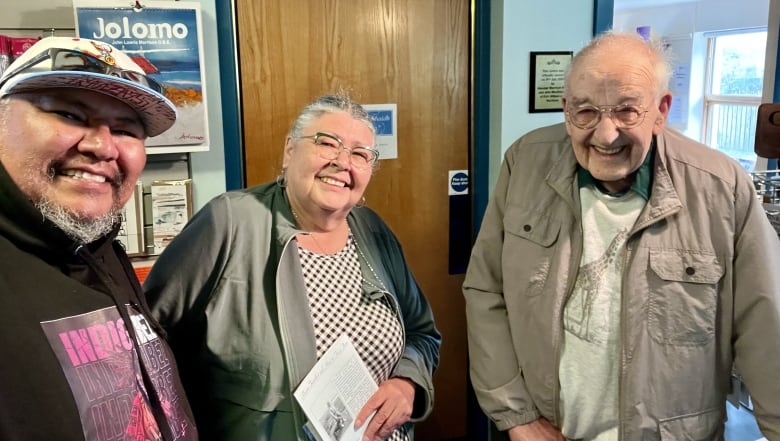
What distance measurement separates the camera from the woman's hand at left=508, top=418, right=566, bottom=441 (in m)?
1.33

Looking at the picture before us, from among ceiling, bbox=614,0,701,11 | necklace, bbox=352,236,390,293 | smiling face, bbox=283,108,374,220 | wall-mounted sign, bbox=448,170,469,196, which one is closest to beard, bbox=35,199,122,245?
smiling face, bbox=283,108,374,220

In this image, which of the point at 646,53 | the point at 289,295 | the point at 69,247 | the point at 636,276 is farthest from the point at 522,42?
the point at 69,247

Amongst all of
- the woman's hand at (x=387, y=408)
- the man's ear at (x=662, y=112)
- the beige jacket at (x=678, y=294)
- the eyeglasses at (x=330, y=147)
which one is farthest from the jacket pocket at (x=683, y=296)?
the eyeglasses at (x=330, y=147)

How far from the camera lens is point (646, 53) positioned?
47.2 inches

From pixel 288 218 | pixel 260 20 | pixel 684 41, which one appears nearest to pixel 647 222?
pixel 288 218

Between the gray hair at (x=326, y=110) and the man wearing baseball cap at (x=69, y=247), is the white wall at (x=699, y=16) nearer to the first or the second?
the gray hair at (x=326, y=110)

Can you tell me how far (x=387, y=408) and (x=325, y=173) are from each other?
0.57 m

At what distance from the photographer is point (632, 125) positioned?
118cm

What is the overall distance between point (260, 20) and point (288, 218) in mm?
1064

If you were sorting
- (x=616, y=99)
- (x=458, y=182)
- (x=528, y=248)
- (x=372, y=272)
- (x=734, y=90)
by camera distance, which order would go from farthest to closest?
(x=734, y=90) → (x=458, y=182) → (x=372, y=272) → (x=528, y=248) → (x=616, y=99)

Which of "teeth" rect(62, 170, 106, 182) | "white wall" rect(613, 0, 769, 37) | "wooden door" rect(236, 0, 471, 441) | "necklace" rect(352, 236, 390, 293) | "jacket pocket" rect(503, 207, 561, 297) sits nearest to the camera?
"teeth" rect(62, 170, 106, 182)

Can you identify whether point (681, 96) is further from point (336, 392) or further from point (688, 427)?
point (336, 392)

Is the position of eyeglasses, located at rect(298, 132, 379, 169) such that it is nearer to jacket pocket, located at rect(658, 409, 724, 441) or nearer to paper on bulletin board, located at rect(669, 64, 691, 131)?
jacket pocket, located at rect(658, 409, 724, 441)

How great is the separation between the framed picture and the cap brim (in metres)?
1.61
